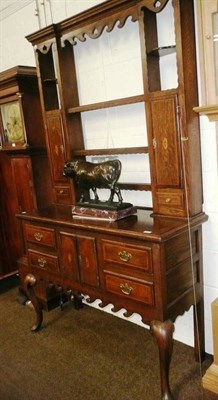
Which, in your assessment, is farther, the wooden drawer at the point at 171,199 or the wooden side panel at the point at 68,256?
the wooden side panel at the point at 68,256

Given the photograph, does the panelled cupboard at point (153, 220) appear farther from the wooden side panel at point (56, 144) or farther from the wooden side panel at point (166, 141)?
the wooden side panel at point (56, 144)

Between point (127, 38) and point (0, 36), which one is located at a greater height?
point (0, 36)

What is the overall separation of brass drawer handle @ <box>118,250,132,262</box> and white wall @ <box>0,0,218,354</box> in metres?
0.56

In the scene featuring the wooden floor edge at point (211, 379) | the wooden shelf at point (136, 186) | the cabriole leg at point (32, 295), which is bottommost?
the wooden floor edge at point (211, 379)

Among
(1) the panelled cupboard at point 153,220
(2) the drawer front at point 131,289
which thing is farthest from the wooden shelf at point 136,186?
(2) the drawer front at point 131,289

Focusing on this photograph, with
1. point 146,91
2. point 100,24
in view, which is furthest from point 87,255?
point 100,24

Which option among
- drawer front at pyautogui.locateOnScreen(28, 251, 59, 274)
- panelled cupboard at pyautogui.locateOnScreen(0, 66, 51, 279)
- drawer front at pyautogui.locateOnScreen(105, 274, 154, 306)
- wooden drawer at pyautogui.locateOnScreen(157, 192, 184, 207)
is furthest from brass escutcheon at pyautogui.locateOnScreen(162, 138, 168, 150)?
panelled cupboard at pyautogui.locateOnScreen(0, 66, 51, 279)

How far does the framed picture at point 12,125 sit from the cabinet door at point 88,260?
1202 mm

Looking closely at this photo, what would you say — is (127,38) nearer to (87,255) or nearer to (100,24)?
(100,24)

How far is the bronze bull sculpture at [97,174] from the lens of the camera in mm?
2094

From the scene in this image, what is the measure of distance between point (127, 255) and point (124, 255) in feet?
0.07

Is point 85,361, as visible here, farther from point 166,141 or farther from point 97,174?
point 166,141

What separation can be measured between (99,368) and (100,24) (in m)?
2.16

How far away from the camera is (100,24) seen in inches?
82.9
